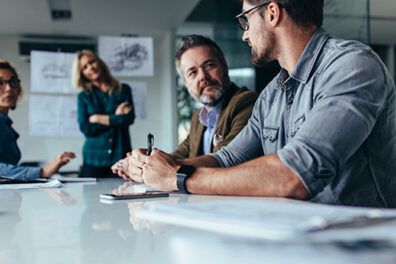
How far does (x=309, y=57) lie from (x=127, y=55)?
2924 mm

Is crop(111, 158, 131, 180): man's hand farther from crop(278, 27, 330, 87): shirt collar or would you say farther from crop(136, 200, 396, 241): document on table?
crop(136, 200, 396, 241): document on table

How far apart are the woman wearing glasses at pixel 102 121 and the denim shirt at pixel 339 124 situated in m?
2.05

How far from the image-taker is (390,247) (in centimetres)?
45

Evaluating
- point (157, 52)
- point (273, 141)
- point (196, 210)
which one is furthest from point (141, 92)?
point (196, 210)

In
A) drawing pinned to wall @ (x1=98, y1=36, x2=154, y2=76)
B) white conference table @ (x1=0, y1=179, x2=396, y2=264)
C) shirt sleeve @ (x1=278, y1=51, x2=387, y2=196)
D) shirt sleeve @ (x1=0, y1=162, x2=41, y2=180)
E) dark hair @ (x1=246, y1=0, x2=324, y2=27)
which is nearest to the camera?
white conference table @ (x1=0, y1=179, x2=396, y2=264)

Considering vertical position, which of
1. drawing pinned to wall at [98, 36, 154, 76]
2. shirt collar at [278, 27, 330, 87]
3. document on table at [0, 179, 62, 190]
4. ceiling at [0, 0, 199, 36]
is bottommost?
document on table at [0, 179, 62, 190]

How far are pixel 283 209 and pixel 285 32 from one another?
0.93 metres

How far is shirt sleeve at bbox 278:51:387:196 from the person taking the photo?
92cm

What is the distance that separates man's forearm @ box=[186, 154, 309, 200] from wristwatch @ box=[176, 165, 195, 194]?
0.08ft

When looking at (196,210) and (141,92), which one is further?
(141,92)

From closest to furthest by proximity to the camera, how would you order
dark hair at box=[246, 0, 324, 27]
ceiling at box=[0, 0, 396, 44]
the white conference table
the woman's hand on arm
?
1. the white conference table
2. dark hair at box=[246, 0, 324, 27]
3. the woman's hand on arm
4. ceiling at box=[0, 0, 396, 44]

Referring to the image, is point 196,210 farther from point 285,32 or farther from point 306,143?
point 285,32

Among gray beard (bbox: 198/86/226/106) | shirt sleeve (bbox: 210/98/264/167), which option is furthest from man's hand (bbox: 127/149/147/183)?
gray beard (bbox: 198/86/226/106)

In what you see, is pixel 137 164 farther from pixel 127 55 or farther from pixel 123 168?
pixel 127 55
